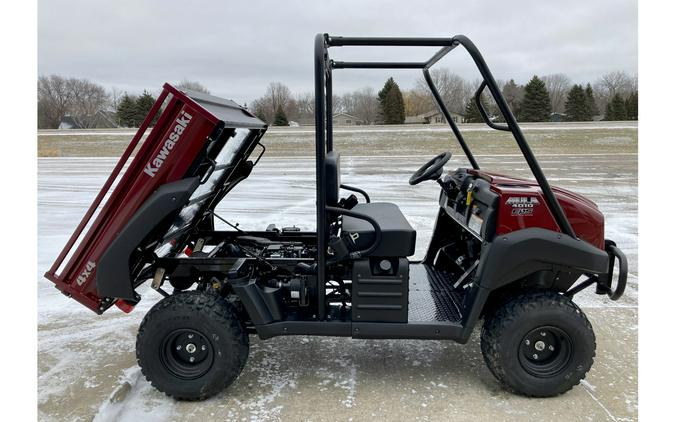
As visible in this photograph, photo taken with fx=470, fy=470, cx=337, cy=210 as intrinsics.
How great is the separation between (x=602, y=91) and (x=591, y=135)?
106 ft

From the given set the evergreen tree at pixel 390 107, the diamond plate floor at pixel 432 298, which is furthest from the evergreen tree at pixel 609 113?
the diamond plate floor at pixel 432 298

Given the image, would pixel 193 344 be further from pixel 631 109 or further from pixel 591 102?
pixel 591 102

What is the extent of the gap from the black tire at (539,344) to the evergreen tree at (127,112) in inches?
1658

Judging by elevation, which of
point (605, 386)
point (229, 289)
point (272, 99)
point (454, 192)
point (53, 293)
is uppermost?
point (272, 99)

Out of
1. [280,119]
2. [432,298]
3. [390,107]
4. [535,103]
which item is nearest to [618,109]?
[535,103]

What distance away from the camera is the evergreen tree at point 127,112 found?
133 ft

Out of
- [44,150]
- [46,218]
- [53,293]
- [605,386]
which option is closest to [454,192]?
[605,386]

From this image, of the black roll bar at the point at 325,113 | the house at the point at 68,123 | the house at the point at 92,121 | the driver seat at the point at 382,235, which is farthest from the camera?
the house at the point at 68,123

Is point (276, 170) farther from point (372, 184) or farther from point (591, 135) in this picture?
point (591, 135)

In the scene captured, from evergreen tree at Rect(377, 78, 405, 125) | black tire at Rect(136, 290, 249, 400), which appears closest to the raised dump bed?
black tire at Rect(136, 290, 249, 400)

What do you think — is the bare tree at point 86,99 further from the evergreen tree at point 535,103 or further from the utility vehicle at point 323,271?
the utility vehicle at point 323,271

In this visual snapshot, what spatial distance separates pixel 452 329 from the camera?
283cm

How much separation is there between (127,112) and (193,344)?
43.2 meters

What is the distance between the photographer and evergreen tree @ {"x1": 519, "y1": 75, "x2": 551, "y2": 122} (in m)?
33.5
